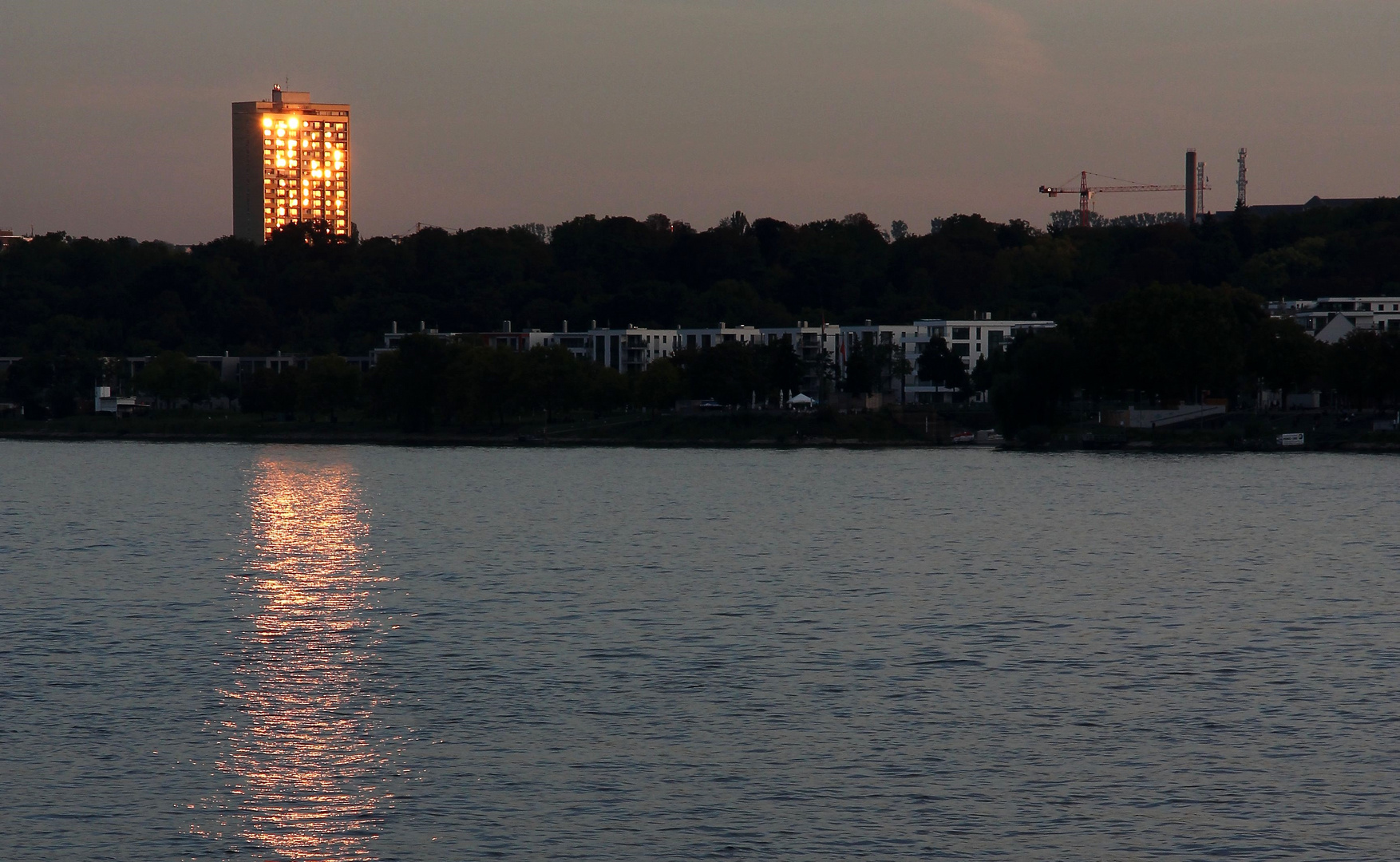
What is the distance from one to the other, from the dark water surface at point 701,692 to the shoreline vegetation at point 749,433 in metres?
69.8

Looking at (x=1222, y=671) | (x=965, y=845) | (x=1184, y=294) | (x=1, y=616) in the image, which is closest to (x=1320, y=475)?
(x=1184, y=294)

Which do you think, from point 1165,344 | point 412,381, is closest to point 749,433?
point 412,381

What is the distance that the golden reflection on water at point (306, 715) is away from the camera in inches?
802

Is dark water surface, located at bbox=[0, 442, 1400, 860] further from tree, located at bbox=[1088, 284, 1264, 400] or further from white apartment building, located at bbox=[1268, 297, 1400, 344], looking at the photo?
white apartment building, located at bbox=[1268, 297, 1400, 344]

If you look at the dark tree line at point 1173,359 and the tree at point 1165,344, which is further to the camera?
the tree at point 1165,344

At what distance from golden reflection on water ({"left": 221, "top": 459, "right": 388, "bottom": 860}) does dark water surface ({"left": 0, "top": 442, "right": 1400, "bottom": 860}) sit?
96 millimetres

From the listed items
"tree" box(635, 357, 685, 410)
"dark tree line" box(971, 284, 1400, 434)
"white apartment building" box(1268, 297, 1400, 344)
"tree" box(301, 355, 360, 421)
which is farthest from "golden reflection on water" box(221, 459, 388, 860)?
"white apartment building" box(1268, 297, 1400, 344)

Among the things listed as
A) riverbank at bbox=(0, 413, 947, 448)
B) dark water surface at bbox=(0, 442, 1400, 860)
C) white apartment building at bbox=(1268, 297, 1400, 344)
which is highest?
white apartment building at bbox=(1268, 297, 1400, 344)

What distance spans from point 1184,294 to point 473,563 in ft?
331

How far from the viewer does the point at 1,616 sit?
3881 centimetres

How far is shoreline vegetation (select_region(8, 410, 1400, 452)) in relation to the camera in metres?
132

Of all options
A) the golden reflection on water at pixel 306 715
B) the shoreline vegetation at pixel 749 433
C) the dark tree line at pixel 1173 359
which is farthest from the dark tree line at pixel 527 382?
the golden reflection on water at pixel 306 715

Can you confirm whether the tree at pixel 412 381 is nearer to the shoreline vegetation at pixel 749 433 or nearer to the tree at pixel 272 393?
the shoreline vegetation at pixel 749 433

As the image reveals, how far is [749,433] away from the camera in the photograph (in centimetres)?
15462
